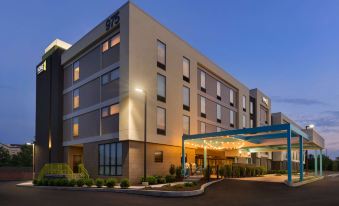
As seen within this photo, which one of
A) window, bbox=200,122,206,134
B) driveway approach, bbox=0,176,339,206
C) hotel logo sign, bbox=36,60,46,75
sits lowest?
driveway approach, bbox=0,176,339,206

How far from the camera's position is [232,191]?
22938mm

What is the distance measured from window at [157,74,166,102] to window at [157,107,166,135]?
1.13 metres

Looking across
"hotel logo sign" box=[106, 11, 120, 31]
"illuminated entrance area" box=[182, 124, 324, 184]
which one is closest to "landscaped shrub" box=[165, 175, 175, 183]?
"illuminated entrance area" box=[182, 124, 324, 184]

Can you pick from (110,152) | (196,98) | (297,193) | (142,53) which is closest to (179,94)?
(196,98)

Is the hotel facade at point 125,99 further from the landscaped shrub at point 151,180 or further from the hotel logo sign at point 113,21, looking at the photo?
the landscaped shrub at point 151,180

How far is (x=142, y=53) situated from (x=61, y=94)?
1556cm

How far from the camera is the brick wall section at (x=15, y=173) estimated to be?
52.8 m

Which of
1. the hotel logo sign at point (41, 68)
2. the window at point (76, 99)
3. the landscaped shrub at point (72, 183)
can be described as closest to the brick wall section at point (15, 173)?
the hotel logo sign at point (41, 68)

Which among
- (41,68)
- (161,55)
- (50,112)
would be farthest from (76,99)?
(161,55)

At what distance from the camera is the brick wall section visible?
173 feet

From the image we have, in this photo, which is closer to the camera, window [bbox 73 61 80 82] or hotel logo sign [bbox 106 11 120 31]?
hotel logo sign [bbox 106 11 120 31]

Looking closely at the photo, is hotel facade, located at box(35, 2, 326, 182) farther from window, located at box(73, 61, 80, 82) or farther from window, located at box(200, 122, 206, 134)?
window, located at box(200, 122, 206, 134)

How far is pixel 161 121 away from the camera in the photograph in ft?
115

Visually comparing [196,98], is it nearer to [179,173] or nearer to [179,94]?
[179,94]
